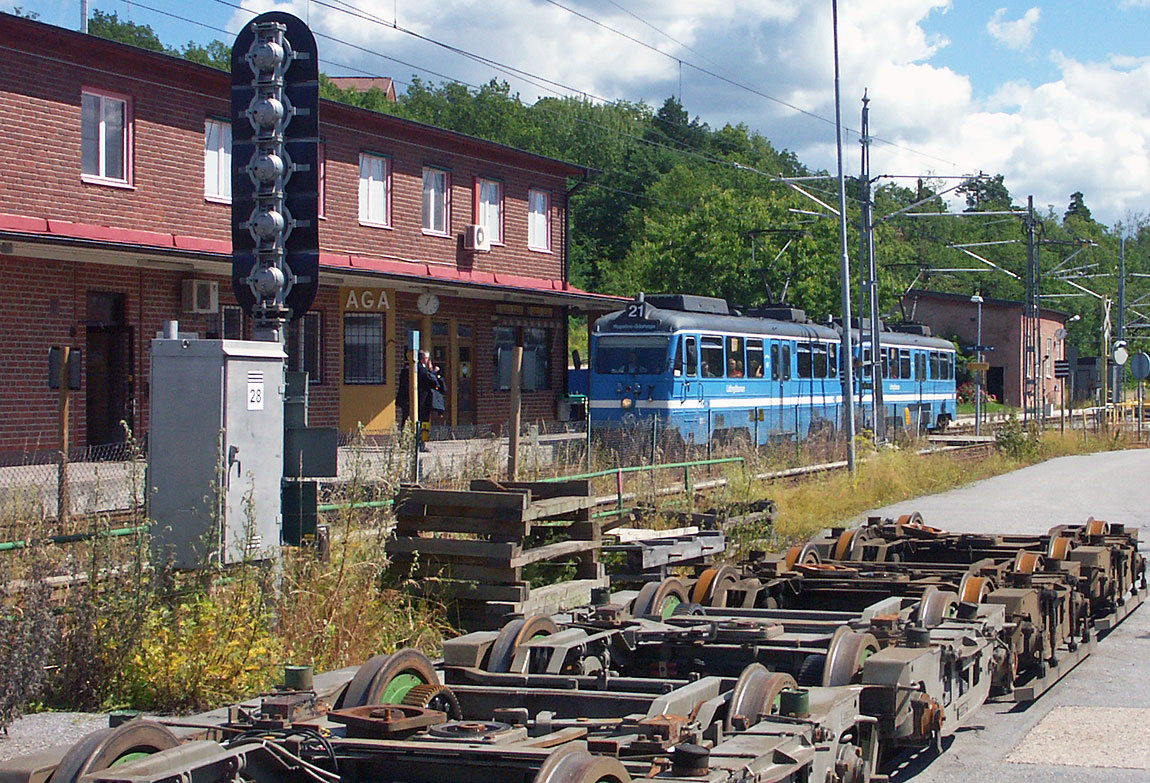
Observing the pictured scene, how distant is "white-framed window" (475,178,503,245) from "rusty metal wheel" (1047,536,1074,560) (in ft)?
72.1

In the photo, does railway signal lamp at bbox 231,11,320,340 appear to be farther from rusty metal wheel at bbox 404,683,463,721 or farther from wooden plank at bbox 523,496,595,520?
rusty metal wheel at bbox 404,683,463,721

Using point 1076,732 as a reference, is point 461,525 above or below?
above

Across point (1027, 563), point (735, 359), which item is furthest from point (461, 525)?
point (735, 359)

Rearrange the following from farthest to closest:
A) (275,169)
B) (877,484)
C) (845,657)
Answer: (877,484) < (275,169) < (845,657)

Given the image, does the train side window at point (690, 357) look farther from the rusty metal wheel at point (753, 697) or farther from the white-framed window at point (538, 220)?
the rusty metal wheel at point (753, 697)

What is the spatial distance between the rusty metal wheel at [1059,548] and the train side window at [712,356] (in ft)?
51.7

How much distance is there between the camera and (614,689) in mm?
5965

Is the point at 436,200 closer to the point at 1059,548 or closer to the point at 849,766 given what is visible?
the point at 1059,548

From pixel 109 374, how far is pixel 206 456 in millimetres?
15257

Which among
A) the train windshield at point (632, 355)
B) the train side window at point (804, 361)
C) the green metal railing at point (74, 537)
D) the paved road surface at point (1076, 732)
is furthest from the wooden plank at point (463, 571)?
the train side window at point (804, 361)

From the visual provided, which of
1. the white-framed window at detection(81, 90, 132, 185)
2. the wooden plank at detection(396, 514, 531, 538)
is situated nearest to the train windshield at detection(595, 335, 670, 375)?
the white-framed window at detection(81, 90, 132, 185)

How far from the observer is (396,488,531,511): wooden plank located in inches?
382

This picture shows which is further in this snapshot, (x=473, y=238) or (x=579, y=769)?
(x=473, y=238)

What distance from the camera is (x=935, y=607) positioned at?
7.63 m
